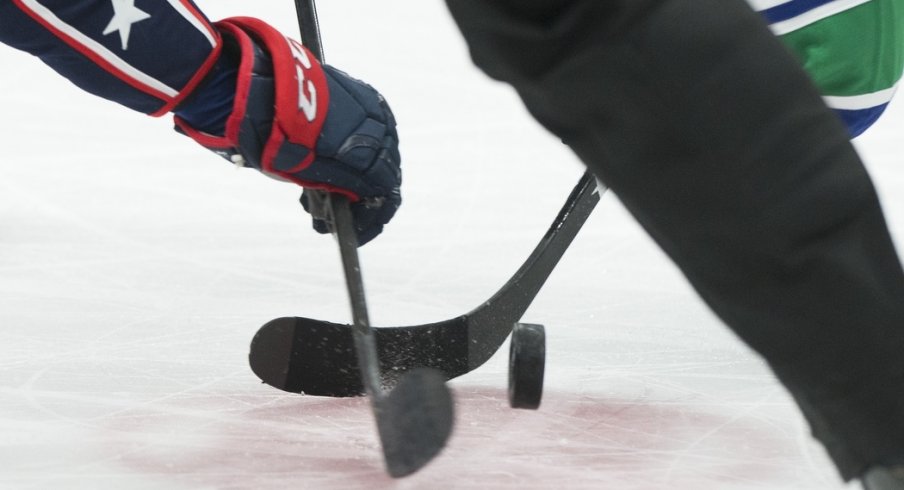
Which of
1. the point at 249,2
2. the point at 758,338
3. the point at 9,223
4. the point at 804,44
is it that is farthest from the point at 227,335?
the point at 249,2

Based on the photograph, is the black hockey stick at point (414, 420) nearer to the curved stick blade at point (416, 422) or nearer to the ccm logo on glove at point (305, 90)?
the curved stick blade at point (416, 422)

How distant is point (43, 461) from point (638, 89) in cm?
76

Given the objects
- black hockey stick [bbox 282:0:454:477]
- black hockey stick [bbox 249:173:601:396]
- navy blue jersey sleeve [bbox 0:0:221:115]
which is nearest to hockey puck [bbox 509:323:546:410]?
black hockey stick [bbox 282:0:454:477]

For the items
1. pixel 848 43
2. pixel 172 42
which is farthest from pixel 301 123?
pixel 848 43

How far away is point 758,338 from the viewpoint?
1.60 feet

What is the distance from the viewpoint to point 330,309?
153cm

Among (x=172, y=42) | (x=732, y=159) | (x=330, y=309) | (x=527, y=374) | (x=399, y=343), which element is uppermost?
(x=732, y=159)

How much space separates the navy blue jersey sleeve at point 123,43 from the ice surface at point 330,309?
33cm

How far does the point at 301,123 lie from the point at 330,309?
18.3 inches

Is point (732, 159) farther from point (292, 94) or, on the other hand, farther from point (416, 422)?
point (292, 94)

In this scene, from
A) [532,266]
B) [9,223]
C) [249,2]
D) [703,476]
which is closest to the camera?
[703,476]

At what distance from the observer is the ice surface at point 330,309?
1.03 m

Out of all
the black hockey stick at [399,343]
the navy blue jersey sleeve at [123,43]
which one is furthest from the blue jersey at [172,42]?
the black hockey stick at [399,343]

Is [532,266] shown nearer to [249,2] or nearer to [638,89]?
[638,89]
